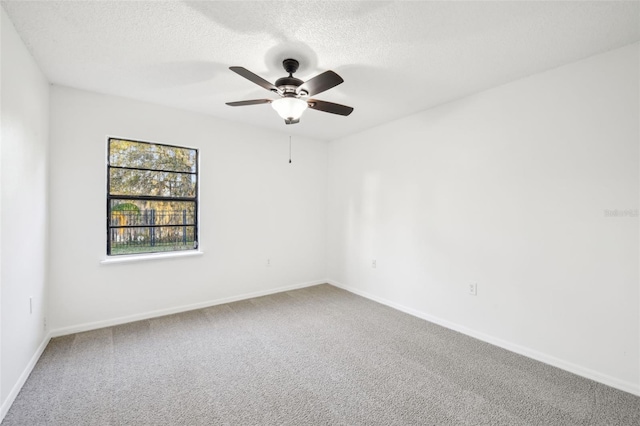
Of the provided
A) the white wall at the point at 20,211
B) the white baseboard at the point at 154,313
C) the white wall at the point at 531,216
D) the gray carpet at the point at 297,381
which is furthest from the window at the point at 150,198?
the white wall at the point at 531,216

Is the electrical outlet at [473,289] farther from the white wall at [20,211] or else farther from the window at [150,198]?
the white wall at [20,211]

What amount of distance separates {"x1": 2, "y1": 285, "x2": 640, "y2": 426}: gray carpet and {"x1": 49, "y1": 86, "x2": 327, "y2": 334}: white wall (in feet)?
1.40

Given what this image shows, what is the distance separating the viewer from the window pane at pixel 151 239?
3236mm

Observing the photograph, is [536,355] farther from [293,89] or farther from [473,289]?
[293,89]

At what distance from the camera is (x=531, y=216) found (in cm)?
257

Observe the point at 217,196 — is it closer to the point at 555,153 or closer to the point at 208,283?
the point at 208,283

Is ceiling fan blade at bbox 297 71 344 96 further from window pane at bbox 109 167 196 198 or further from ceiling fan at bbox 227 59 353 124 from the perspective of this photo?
window pane at bbox 109 167 196 198

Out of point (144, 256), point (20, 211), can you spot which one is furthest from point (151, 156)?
point (20, 211)

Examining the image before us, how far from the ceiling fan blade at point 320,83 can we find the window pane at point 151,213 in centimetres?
232

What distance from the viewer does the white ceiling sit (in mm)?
1746

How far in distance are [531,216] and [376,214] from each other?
1869 millimetres

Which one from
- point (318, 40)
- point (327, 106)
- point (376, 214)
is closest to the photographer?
point (318, 40)

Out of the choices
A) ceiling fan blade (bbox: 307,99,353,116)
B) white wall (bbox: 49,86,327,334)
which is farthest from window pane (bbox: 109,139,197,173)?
ceiling fan blade (bbox: 307,99,353,116)

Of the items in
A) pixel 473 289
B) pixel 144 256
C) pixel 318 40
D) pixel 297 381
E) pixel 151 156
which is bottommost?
pixel 297 381
